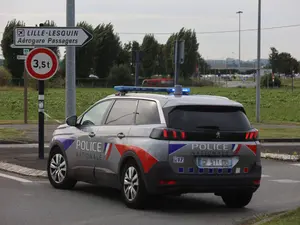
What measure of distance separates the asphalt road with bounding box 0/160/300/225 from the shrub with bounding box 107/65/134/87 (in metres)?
82.4

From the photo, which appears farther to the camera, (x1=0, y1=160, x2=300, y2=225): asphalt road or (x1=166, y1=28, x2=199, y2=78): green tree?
(x1=166, y1=28, x2=199, y2=78): green tree

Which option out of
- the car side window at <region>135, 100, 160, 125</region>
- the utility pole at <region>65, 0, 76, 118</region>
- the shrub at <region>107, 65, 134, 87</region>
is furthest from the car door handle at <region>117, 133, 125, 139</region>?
the shrub at <region>107, 65, 134, 87</region>

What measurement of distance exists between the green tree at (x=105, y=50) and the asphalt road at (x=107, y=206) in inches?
3604

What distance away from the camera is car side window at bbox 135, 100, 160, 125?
911 cm

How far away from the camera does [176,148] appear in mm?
8719

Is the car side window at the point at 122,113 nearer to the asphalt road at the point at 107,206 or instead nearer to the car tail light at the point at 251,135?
the asphalt road at the point at 107,206

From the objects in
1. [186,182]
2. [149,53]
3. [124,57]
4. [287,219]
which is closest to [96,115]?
[186,182]

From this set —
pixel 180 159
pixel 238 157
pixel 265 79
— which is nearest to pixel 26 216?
pixel 180 159

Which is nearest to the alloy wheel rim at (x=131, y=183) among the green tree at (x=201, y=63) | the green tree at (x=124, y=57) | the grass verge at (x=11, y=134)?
the grass verge at (x=11, y=134)

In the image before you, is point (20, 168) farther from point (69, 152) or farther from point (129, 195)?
point (129, 195)

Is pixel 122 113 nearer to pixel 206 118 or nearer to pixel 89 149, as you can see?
pixel 89 149

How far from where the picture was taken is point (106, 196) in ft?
34.1

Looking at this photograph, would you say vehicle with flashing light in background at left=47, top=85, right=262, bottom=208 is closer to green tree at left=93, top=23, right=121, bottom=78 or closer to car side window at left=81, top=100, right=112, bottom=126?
car side window at left=81, top=100, right=112, bottom=126

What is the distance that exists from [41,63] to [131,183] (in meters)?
5.72
